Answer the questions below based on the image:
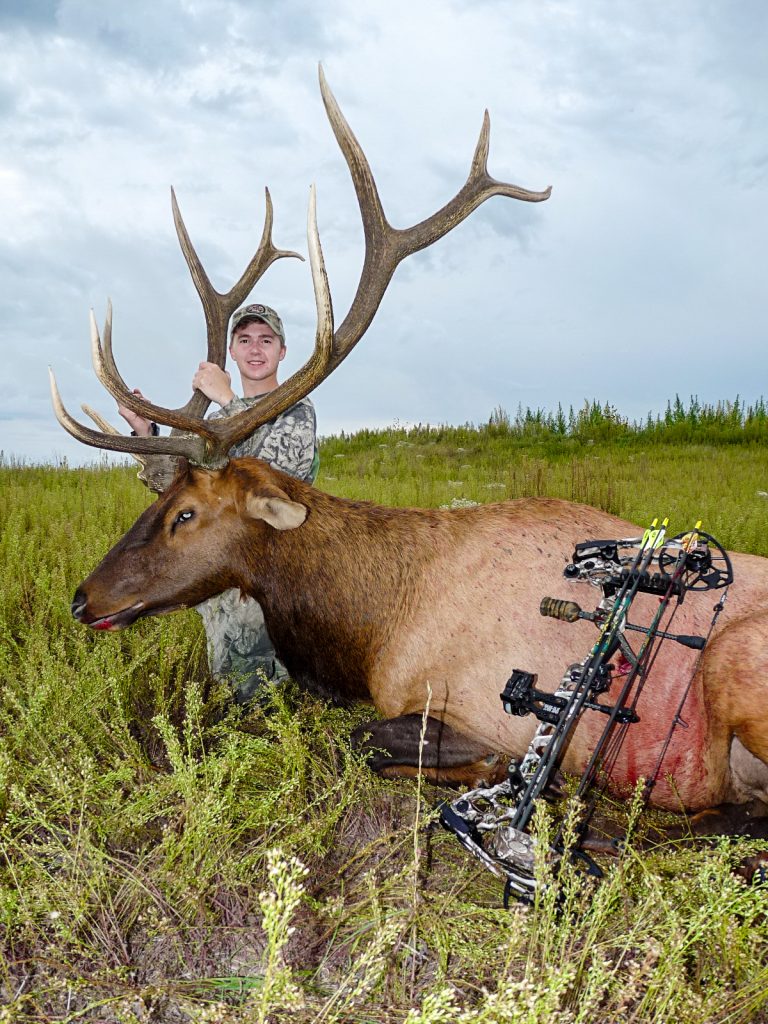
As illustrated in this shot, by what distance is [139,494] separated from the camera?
7.67 metres

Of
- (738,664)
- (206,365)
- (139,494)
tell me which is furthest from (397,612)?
(139,494)

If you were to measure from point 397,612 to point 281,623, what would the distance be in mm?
595

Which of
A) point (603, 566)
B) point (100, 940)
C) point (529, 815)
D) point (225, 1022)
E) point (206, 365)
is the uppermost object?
point (206, 365)

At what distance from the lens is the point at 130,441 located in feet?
11.8

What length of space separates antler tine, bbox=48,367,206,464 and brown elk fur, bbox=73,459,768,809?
123 millimetres

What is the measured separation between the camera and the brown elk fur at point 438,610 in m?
2.86

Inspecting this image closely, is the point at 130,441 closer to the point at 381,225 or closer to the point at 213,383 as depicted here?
the point at 213,383

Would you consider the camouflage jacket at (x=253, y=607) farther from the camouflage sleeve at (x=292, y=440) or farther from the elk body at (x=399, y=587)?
the elk body at (x=399, y=587)

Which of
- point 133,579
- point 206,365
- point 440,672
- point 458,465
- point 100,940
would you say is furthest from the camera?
point 458,465

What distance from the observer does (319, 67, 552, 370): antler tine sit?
356 cm

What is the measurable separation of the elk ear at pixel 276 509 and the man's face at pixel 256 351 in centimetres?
148

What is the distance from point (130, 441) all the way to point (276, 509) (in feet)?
2.85

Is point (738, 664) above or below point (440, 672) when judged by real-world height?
above

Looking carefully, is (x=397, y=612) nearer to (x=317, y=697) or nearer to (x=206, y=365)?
(x=317, y=697)
